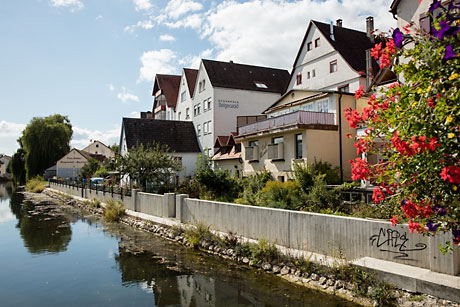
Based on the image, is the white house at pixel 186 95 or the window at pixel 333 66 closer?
the window at pixel 333 66

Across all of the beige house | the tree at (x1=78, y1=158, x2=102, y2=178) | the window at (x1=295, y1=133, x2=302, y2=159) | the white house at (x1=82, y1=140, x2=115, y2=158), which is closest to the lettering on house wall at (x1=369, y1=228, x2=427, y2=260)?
the beige house

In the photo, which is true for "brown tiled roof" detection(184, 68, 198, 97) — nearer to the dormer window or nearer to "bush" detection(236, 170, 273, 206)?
the dormer window

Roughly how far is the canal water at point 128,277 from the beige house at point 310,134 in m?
10.8

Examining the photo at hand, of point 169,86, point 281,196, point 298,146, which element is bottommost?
point 281,196

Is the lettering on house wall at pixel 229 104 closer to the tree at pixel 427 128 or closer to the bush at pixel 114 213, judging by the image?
the bush at pixel 114 213

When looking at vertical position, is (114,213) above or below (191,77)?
below

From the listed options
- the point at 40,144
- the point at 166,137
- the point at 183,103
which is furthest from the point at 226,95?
the point at 40,144

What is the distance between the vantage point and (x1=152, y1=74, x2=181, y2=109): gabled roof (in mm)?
49656

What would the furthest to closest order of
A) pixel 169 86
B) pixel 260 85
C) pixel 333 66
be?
pixel 169 86, pixel 260 85, pixel 333 66

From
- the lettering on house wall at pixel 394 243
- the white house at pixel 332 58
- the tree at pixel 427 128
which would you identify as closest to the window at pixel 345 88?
the white house at pixel 332 58

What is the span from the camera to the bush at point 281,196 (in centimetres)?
1453

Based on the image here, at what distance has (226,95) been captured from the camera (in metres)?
38.0

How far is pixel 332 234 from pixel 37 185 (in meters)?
53.9

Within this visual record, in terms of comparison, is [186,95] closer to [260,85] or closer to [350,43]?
[260,85]
